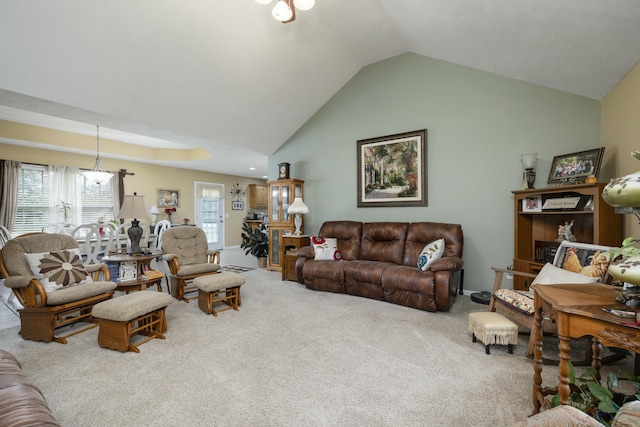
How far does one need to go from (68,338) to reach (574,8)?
5.08 meters

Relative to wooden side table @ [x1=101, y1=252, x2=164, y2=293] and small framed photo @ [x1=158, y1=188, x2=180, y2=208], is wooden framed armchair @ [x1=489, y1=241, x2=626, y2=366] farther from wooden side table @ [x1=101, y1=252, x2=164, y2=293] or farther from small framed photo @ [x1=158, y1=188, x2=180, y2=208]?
small framed photo @ [x1=158, y1=188, x2=180, y2=208]

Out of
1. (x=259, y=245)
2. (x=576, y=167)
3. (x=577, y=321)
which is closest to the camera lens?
(x=577, y=321)

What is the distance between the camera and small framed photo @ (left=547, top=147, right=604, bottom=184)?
2.86 meters

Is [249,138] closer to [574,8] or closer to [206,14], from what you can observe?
[206,14]

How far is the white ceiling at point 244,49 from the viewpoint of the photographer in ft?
7.91

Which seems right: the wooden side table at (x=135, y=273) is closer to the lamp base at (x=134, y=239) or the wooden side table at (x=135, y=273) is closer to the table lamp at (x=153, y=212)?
the lamp base at (x=134, y=239)

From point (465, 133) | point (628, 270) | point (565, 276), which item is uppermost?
point (465, 133)

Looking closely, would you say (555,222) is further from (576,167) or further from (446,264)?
(446,264)

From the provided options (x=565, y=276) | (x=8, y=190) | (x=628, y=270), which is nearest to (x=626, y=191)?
(x=628, y=270)

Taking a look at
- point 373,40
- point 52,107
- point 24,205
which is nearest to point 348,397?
point 373,40

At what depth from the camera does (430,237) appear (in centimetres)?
389

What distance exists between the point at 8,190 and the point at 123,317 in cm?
550

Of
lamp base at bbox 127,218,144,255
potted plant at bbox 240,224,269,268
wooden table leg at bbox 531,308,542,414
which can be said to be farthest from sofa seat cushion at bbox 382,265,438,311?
Answer: lamp base at bbox 127,218,144,255

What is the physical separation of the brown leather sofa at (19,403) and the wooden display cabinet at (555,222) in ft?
12.9
